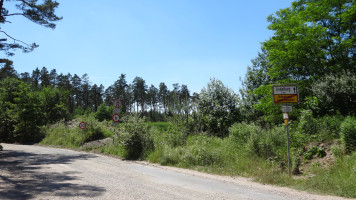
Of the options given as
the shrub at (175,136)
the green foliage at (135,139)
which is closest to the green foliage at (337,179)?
the shrub at (175,136)

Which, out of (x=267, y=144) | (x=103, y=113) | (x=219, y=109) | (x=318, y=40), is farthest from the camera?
(x=103, y=113)

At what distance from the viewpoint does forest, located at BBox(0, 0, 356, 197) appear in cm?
901

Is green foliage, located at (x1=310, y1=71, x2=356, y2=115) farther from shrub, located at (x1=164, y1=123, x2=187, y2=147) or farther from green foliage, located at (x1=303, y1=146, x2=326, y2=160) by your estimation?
shrub, located at (x1=164, y1=123, x2=187, y2=147)

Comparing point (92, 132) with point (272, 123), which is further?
point (92, 132)

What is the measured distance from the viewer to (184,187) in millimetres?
7188

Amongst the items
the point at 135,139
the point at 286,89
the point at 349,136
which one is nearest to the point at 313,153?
the point at 349,136

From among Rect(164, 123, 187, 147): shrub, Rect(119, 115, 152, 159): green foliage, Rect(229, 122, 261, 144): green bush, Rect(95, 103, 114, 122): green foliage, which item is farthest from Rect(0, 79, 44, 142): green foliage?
Rect(95, 103, 114, 122): green foliage

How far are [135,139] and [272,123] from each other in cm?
881

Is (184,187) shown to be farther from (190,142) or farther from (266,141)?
(190,142)

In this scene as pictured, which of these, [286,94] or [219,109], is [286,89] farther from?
[219,109]

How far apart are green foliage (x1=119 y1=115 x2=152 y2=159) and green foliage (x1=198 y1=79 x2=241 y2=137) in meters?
6.72

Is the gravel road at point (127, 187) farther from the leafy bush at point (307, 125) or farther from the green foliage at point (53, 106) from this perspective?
the green foliage at point (53, 106)

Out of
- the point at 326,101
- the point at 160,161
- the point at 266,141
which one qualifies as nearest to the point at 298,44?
the point at 326,101

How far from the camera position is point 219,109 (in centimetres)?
Answer: 1998
